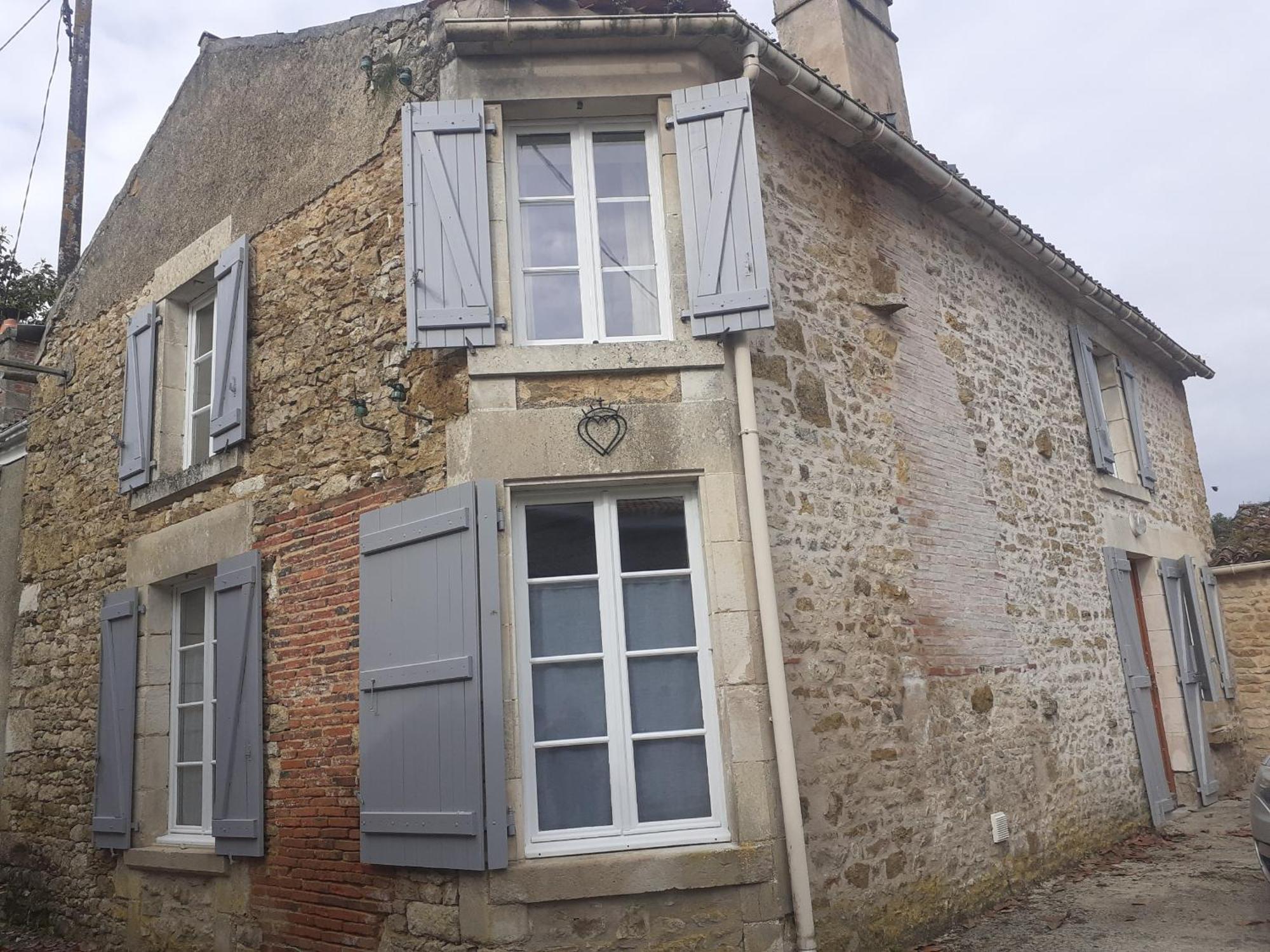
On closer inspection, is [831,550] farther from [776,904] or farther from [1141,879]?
[1141,879]

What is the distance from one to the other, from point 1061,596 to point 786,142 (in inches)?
152

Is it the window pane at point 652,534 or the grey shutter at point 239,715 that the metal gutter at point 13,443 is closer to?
the grey shutter at point 239,715

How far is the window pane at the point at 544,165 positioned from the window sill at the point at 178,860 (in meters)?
A: 4.06

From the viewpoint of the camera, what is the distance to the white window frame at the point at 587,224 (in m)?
5.26

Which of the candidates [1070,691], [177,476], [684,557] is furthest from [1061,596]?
[177,476]

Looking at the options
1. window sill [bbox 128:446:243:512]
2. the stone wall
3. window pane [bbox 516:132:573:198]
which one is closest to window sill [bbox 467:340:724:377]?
the stone wall

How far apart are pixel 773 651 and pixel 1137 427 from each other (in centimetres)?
655

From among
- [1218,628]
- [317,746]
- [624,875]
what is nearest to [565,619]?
[624,875]

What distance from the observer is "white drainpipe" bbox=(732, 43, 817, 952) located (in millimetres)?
4535

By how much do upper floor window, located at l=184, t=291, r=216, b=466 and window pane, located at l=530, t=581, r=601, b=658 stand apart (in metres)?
3.15

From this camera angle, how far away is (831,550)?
17.8 ft

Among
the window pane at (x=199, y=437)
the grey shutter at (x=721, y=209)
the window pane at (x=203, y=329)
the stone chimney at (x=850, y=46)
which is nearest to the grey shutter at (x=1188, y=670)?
the stone chimney at (x=850, y=46)

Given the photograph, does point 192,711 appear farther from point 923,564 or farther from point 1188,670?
point 1188,670

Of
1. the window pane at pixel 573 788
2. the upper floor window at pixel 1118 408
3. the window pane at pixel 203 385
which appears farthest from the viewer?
the upper floor window at pixel 1118 408
